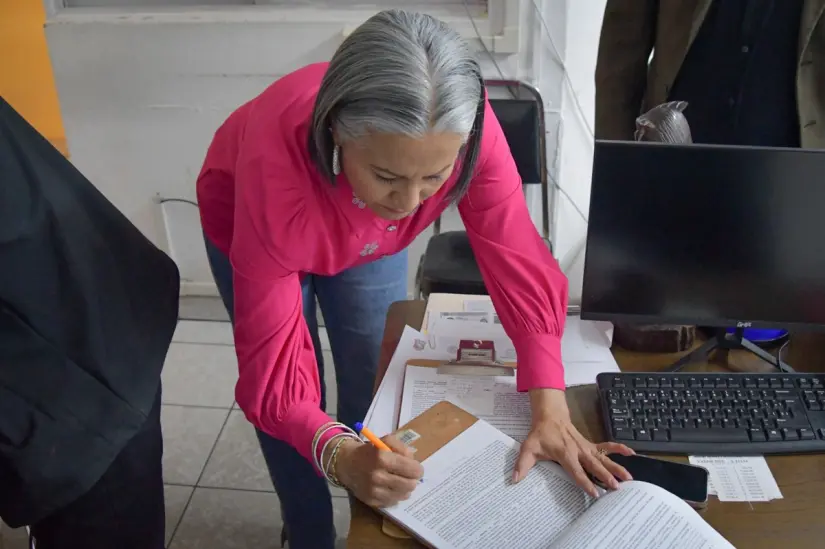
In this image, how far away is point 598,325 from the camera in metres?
1.22

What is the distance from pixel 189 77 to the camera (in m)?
2.34

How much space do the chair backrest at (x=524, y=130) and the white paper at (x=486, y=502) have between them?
1.31 m

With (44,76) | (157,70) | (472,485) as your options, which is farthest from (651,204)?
(44,76)

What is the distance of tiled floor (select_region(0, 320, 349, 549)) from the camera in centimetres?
176

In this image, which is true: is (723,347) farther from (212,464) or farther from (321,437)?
(212,464)

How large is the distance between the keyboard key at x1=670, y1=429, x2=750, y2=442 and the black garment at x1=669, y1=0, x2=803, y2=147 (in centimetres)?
86

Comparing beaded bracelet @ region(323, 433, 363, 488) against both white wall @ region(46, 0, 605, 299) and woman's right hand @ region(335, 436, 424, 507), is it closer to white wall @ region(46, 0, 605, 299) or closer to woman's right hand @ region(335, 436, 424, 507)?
woman's right hand @ region(335, 436, 424, 507)

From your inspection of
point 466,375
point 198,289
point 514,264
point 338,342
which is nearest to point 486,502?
point 466,375

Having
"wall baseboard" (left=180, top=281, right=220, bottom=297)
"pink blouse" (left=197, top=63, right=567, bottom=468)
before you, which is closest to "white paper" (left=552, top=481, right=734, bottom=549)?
"pink blouse" (left=197, top=63, right=567, bottom=468)

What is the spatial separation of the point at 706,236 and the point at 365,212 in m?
0.50

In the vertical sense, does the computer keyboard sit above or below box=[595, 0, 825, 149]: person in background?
below

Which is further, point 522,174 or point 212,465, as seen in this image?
point 522,174

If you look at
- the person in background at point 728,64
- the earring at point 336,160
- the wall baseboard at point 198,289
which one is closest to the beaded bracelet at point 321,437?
the earring at point 336,160

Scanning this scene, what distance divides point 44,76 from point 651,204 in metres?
3.20
